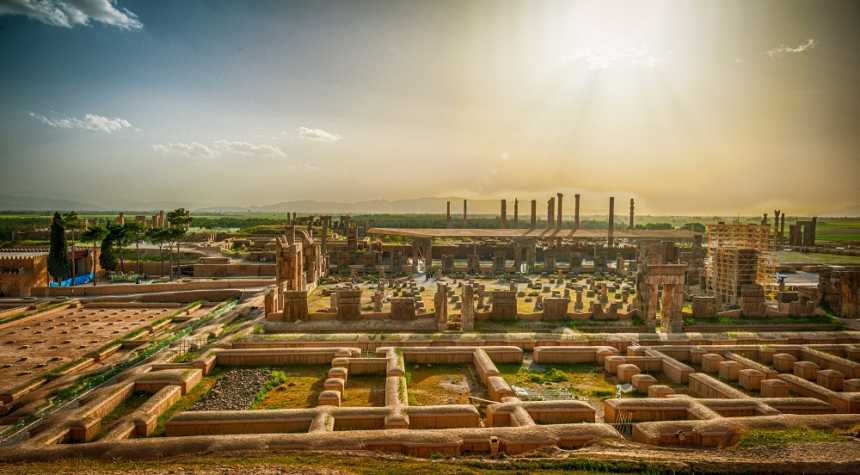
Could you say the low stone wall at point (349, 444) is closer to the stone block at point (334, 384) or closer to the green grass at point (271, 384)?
the green grass at point (271, 384)

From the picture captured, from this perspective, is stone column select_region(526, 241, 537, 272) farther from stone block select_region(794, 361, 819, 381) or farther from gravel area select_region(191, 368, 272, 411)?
gravel area select_region(191, 368, 272, 411)

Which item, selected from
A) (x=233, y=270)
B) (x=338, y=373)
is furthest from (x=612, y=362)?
(x=233, y=270)

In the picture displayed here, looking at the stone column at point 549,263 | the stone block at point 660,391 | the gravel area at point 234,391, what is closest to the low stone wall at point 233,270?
the stone column at point 549,263

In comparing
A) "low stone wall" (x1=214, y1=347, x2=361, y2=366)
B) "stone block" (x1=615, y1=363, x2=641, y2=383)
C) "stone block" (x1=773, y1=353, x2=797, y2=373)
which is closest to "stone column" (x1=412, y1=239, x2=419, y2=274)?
"low stone wall" (x1=214, y1=347, x2=361, y2=366)

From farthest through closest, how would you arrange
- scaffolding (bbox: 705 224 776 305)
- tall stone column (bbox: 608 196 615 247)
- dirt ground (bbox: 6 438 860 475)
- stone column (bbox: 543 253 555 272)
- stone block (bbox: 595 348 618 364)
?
tall stone column (bbox: 608 196 615 247)
stone column (bbox: 543 253 555 272)
scaffolding (bbox: 705 224 776 305)
stone block (bbox: 595 348 618 364)
dirt ground (bbox: 6 438 860 475)

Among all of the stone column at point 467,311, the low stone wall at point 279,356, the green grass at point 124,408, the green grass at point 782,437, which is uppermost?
the stone column at point 467,311

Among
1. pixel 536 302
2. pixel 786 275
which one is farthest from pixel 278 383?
pixel 786 275
